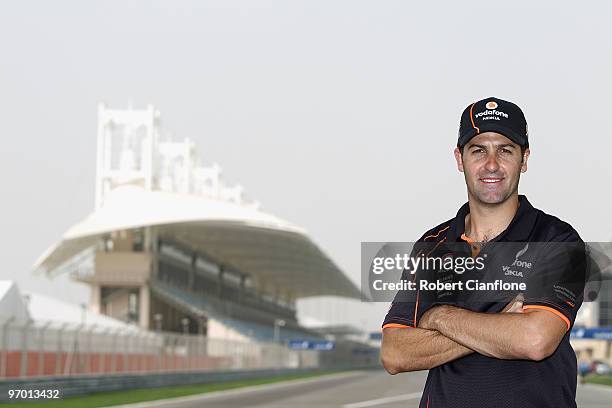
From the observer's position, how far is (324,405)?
27.9m

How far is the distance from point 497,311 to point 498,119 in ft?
1.81

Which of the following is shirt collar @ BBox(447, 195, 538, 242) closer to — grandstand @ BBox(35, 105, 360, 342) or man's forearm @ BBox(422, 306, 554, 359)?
man's forearm @ BBox(422, 306, 554, 359)

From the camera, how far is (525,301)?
9.82 feet

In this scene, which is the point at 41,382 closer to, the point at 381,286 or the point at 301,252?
the point at 381,286

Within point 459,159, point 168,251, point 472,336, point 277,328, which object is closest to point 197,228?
point 168,251

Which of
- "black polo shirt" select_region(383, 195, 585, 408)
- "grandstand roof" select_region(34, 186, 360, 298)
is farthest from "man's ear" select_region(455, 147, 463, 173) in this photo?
"grandstand roof" select_region(34, 186, 360, 298)

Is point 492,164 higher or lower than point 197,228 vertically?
lower

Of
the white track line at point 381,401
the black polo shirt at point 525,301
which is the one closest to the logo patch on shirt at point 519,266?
the black polo shirt at point 525,301

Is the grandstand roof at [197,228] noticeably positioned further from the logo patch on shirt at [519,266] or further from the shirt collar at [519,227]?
the logo patch on shirt at [519,266]

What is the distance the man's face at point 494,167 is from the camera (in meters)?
3.10

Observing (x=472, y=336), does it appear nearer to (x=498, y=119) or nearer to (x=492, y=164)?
(x=492, y=164)

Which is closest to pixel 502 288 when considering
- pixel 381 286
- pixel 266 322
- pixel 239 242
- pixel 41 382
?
pixel 381 286

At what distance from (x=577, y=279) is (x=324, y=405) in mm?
25396

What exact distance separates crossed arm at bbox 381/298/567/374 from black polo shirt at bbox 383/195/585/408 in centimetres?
3
